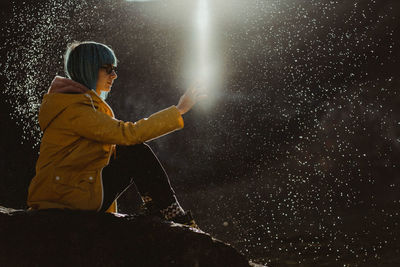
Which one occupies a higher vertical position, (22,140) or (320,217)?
(22,140)

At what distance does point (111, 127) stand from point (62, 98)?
357mm

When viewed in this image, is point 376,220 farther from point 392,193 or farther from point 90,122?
point 90,122

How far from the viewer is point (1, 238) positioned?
242 cm

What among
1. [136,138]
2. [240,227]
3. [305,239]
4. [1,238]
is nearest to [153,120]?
[136,138]

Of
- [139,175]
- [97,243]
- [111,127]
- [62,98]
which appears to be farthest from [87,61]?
[97,243]

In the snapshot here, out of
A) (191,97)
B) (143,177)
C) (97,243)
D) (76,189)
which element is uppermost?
(191,97)

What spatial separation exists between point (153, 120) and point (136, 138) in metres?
0.15

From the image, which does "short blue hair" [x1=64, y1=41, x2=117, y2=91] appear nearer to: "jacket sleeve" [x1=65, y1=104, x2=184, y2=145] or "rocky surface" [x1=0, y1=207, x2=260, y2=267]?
"jacket sleeve" [x1=65, y1=104, x2=184, y2=145]

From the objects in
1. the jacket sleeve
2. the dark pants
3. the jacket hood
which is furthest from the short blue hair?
the dark pants

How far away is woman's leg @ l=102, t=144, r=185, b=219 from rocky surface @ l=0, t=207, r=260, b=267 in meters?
0.23

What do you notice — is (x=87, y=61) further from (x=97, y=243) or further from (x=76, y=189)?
(x=97, y=243)

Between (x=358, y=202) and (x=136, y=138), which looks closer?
(x=136, y=138)

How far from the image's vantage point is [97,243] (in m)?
2.39

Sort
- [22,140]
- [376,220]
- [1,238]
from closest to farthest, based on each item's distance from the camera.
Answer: [1,238], [376,220], [22,140]
